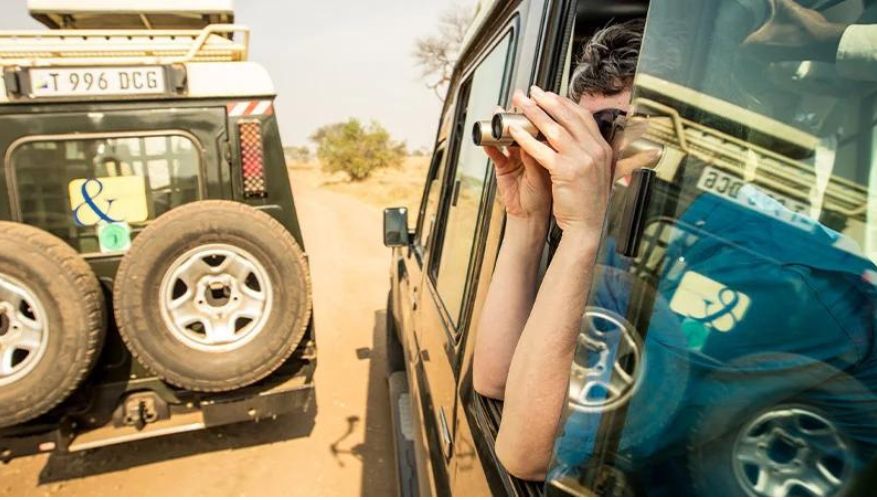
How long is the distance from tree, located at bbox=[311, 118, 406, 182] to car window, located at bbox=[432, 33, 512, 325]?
24818 mm

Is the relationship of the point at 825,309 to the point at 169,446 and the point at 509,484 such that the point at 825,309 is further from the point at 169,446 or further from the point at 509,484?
the point at 169,446

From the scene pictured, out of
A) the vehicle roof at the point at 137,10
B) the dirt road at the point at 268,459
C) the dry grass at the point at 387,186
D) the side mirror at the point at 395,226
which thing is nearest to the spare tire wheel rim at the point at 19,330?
the dirt road at the point at 268,459

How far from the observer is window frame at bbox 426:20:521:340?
1427 millimetres

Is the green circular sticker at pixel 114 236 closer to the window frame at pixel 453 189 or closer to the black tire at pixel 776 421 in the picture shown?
the window frame at pixel 453 189

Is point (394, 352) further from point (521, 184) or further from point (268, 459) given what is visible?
point (521, 184)

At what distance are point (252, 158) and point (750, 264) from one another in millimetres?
3041

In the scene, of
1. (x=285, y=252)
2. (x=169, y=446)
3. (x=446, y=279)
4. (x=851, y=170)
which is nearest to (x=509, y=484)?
(x=851, y=170)

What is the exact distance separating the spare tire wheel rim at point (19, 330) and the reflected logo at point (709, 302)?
2.99 m

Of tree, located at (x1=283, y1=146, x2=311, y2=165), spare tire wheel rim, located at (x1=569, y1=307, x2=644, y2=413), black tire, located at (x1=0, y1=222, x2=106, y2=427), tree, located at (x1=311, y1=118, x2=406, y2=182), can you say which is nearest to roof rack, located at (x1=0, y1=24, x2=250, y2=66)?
black tire, located at (x1=0, y1=222, x2=106, y2=427)

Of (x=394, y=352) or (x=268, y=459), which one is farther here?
(x=394, y=352)

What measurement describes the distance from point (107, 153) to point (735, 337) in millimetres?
3366

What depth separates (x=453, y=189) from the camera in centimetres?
224

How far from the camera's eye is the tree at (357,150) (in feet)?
87.7

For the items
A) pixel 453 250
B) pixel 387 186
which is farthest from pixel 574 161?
pixel 387 186
